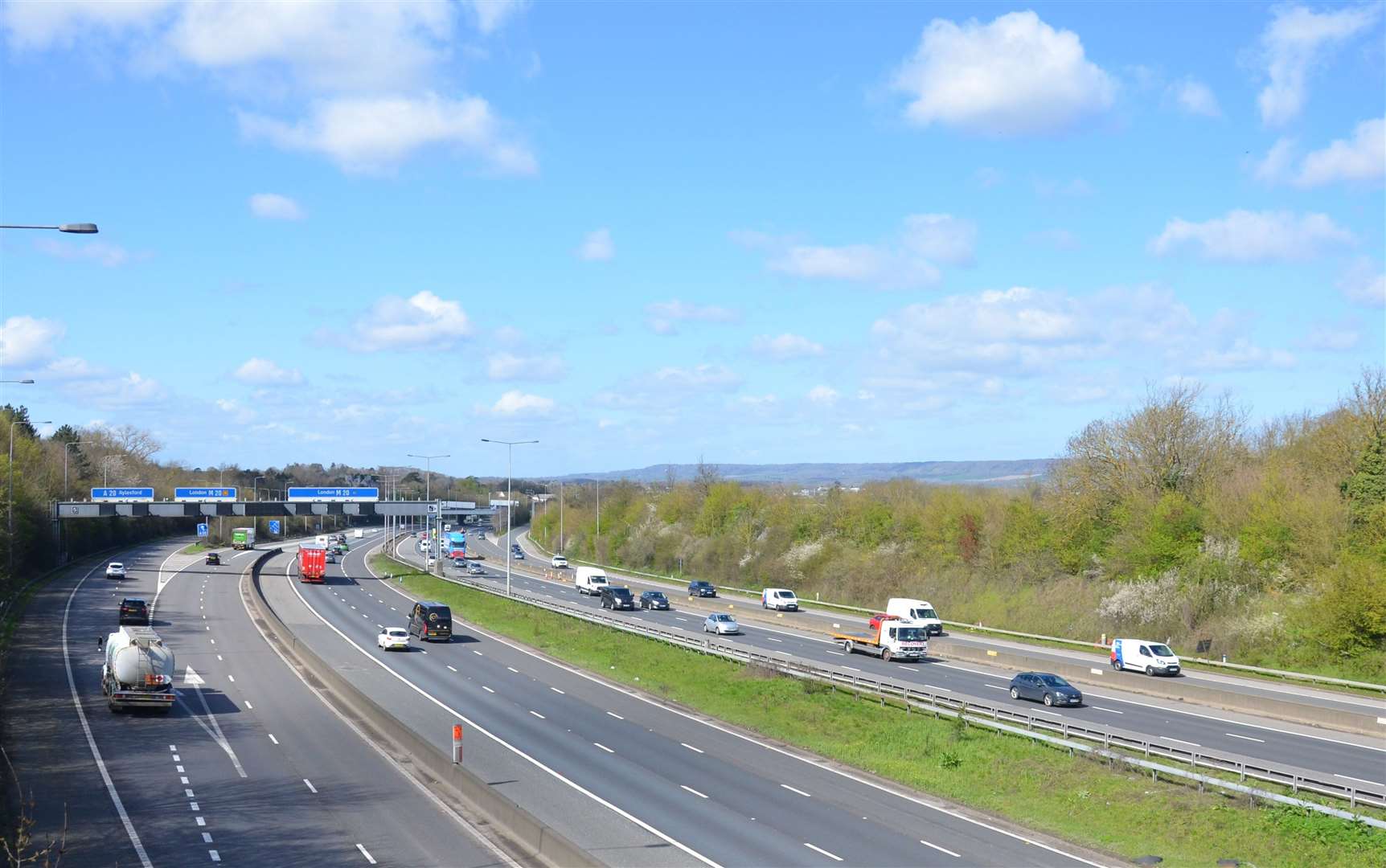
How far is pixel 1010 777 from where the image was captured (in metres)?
31.8

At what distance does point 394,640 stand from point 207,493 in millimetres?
65113

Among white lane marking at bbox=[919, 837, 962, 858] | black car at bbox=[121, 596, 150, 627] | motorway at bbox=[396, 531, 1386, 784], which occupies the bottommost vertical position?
motorway at bbox=[396, 531, 1386, 784]

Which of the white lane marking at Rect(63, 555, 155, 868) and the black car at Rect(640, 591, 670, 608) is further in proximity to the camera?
the black car at Rect(640, 591, 670, 608)

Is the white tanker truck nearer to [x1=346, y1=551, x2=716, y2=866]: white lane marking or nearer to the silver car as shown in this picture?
[x1=346, y1=551, x2=716, y2=866]: white lane marking

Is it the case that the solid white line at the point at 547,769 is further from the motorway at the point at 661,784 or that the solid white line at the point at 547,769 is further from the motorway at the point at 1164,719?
the motorway at the point at 1164,719

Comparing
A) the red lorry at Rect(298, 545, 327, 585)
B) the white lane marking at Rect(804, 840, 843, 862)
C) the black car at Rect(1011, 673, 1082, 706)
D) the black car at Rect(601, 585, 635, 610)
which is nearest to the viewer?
the white lane marking at Rect(804, 840, 843, 862)

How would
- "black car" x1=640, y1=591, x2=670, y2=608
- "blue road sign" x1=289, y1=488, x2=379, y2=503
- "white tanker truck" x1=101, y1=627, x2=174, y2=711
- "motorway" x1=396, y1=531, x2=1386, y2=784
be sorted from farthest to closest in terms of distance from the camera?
"blue road sign" x1=289, y1=488, x2=379, y2=503
"black car" x1=640, y1=591, x2=670, y2=608
"white tanker truck" x1=101, y1=627, x2=174, y2=711
"motorway" x1=396, y1=531, x2=1386, y2=784

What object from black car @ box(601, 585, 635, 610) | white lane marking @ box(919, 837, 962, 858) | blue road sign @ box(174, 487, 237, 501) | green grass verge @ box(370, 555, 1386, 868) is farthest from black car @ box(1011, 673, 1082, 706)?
blue road sign @ box(174, 487, 237, 501)

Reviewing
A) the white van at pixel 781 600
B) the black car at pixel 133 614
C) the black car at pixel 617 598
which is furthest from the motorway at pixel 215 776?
the white van at pixel 781 600

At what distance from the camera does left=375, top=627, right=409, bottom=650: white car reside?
5741 cm

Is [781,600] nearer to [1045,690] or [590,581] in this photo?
[590,581]

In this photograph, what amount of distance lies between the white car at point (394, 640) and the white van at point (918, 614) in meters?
27.8

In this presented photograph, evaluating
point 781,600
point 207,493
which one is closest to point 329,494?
point 207,493

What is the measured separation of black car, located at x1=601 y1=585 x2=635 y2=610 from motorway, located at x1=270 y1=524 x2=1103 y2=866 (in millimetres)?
25292
